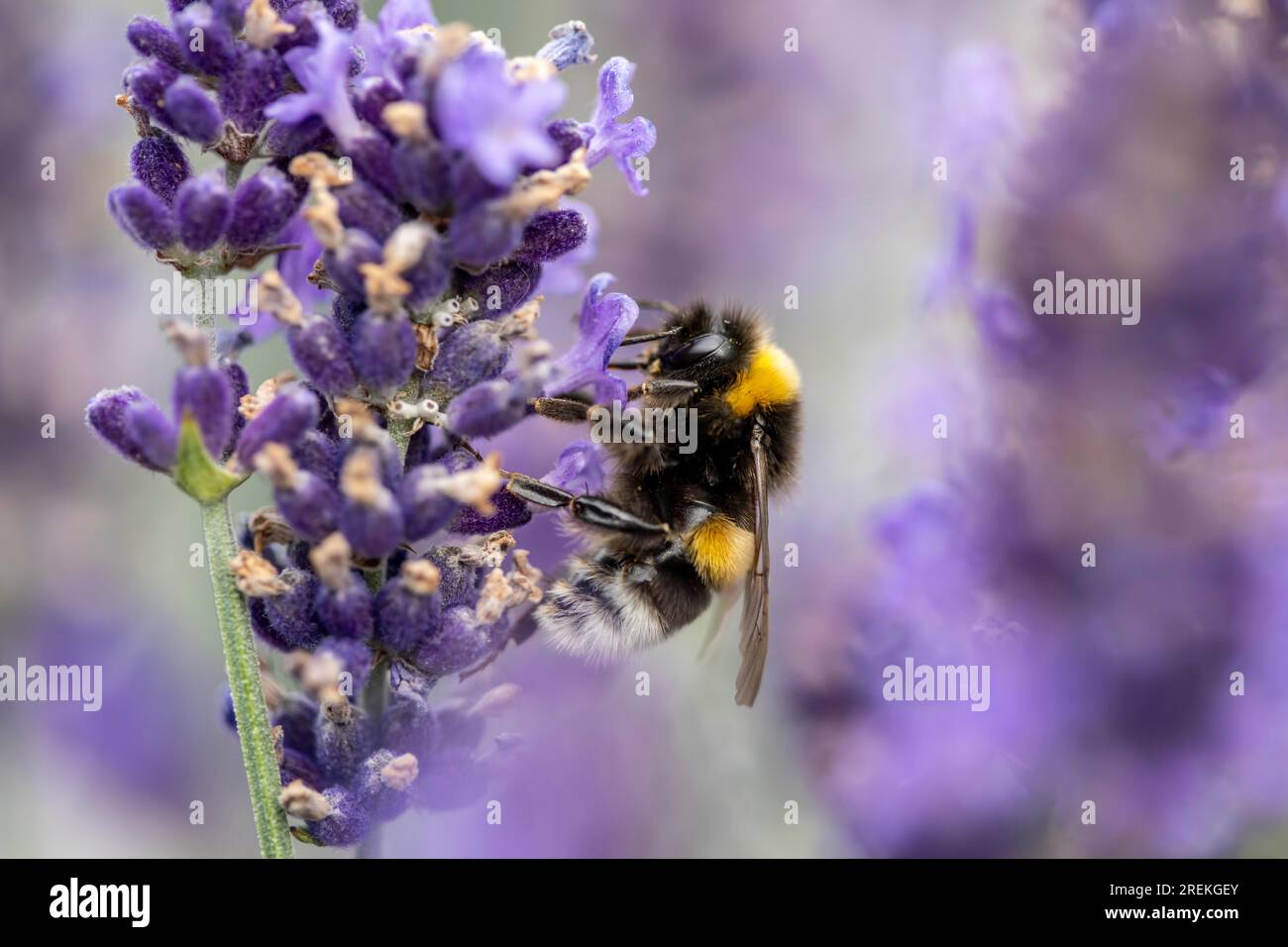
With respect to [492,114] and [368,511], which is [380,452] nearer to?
[368,511]

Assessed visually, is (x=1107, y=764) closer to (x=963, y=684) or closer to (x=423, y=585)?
(x=963, y=684)

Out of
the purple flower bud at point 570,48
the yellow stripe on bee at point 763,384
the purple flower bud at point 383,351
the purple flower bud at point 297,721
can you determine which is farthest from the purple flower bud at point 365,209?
the yellow stripe on bee at point 763,384

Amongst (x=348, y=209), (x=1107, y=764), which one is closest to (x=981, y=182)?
(x=1107, y=764)

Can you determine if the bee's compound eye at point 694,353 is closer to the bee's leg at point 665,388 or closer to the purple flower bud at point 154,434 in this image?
the bee's leg at point 665,388

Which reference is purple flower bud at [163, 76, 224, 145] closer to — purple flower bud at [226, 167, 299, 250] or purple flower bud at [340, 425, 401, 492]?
purple flower bud at [226, 167, 299, 250]

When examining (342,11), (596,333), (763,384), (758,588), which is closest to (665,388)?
(763,384)

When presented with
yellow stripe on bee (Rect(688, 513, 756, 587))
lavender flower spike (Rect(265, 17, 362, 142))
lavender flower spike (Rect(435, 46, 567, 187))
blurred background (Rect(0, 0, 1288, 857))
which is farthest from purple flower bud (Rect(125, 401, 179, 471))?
yellow stripe on bee (Rect(688, 513, 756, 587))
